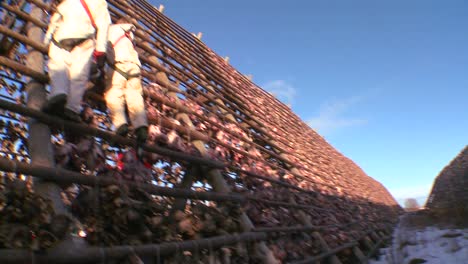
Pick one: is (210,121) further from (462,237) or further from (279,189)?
(462,237)

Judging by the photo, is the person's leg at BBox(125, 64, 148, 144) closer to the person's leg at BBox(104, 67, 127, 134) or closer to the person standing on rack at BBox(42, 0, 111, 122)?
the person's leg at BBox(104, 67, 127, 134)

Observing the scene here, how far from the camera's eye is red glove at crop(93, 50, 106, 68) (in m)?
2.40

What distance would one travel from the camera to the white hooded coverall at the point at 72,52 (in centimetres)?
203

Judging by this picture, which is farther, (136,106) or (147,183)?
(136,106)

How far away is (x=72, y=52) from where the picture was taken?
220 centimetres

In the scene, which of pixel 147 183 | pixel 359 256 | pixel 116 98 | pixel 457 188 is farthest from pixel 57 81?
pixel 457 188

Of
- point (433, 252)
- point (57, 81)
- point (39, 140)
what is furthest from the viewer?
point (433, 252)

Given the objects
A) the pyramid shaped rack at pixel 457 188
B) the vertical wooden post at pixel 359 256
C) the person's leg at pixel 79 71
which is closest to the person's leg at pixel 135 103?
the person's leg at pixel 79 71

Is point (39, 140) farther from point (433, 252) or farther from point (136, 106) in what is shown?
point (433, 252)

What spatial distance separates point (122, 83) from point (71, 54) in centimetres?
43

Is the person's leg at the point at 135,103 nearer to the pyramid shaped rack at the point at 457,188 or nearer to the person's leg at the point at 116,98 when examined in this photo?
the person's leg at the point at 116,98

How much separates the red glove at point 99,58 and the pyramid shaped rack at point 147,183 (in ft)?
0.73

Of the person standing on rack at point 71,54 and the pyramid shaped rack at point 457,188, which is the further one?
the pyramid shaped rack at point 457,188

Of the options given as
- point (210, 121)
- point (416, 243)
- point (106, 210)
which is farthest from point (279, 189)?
point (416, 243)
